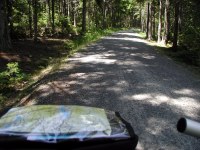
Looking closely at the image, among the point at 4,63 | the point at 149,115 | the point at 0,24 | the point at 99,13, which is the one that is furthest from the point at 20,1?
the point at 99,13

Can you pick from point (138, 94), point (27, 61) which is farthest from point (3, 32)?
point (138, 94)

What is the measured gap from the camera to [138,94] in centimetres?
1011

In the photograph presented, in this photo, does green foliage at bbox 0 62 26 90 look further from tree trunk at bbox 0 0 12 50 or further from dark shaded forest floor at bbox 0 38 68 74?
tree trunk at bbox 0 0 12 50

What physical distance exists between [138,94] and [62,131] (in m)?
7.91

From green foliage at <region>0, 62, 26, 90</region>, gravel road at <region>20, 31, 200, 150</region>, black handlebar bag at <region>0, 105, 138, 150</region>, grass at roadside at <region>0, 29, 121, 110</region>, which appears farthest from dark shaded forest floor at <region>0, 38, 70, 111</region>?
black handlebar bag at <region>0, 105, 138, 150</region>

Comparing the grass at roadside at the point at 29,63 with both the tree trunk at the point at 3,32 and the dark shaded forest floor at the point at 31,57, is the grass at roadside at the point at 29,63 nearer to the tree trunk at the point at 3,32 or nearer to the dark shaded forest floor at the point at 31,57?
the dark shaded forest floor at the point at 31,57

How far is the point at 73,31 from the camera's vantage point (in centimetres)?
3944

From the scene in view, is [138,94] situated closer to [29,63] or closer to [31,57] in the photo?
[29,63]

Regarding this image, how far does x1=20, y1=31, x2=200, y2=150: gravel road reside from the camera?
717 cm

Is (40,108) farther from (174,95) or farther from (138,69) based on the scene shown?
(138,69)

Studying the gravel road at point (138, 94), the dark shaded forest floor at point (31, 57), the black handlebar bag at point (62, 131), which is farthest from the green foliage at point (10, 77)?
the black handlebar bag at point (62, 131)

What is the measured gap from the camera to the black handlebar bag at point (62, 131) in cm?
225

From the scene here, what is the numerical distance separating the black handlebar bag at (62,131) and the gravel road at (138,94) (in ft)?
12.6

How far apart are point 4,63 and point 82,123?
1452 cm
